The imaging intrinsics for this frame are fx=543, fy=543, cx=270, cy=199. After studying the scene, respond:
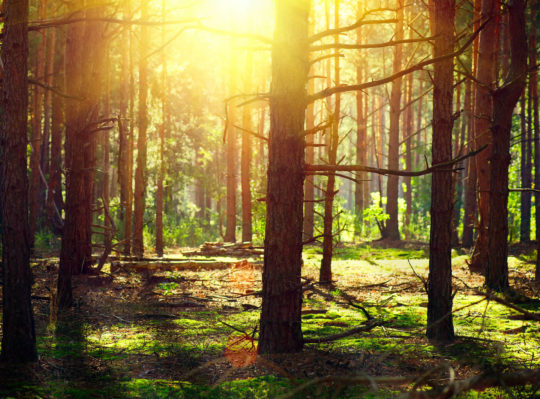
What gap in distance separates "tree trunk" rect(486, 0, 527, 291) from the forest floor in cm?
69

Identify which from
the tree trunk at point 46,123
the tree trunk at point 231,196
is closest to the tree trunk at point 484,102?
the tree trunk at point 231,196

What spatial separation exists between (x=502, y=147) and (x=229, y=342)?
606 cm

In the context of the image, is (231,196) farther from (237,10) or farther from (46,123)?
(46,123)

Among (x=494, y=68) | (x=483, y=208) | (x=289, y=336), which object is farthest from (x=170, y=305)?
(x=494, y=68)

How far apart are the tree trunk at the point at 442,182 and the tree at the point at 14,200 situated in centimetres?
454

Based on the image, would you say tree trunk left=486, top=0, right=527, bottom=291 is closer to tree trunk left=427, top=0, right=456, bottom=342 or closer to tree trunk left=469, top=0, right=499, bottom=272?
tree trunk left=469, top=0, right=499, bottom=272

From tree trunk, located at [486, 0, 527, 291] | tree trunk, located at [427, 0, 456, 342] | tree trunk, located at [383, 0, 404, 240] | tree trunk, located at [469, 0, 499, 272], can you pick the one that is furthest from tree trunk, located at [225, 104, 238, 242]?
tree trunk, located at [427, 0, 456, 342]

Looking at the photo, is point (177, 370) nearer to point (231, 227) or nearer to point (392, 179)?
point (231, 227)

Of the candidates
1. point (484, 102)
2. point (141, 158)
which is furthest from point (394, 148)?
point (141, 158)

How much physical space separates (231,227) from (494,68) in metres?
12.3

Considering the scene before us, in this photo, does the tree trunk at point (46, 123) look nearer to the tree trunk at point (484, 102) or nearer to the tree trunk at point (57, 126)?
the tree trunk at point (57, 126)

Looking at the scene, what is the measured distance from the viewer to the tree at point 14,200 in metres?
5.25

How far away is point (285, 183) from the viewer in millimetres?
5496

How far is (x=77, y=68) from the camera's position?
1032cm
